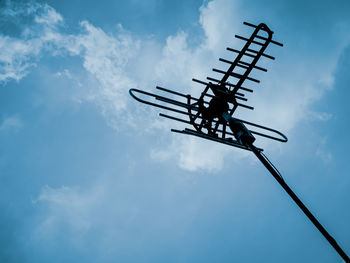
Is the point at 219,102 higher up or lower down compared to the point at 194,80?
lower down

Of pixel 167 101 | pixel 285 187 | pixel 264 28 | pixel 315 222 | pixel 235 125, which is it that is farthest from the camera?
pixel 264 28

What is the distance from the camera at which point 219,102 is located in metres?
5.07

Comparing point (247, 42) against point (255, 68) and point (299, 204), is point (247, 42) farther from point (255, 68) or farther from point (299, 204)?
point (299, 204)

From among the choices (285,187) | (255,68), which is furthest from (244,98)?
(285,187)

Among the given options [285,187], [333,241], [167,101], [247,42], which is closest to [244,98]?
[247,42]

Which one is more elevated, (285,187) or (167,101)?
(167,101)

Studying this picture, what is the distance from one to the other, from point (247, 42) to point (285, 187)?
408 cm

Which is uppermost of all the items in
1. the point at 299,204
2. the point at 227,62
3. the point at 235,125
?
the point at 227,62

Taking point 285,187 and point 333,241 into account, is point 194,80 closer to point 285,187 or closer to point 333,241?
point 285,187

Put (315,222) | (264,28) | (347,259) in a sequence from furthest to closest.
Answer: (264,28)
(315,222)
(347,259)

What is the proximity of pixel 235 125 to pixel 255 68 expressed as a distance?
2636 mm

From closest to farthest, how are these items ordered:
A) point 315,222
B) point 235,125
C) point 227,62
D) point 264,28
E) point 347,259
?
1. point 347,259
2. point 315,222
3. point 235,125
4. point 264,28
5. point 227,62

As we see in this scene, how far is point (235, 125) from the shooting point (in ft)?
11.7

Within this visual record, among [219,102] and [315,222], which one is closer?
[315,222]
